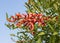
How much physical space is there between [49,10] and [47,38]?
0.75 metres

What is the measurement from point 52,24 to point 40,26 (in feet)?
1.15

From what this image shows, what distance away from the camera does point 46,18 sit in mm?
4320

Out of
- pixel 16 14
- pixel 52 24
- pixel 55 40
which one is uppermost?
pixel 16 14

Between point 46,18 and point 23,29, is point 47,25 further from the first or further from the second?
point 23,29

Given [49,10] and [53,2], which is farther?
[49,10]

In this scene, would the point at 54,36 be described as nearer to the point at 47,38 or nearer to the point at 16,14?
the point at 47,38

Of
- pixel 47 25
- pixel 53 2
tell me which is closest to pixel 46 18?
pixel 47 25

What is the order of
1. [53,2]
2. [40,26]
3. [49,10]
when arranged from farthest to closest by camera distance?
[49,10]
[53,2]
[40,26]

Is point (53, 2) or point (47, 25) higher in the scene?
point (53, 2)

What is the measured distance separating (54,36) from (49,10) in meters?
0.80

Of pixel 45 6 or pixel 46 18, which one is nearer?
pixel 46 18

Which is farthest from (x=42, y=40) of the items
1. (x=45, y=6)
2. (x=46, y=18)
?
(x=45, y=6)

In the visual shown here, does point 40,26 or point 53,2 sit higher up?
point 53,2

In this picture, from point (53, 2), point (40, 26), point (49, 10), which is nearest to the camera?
point (40, 26)
